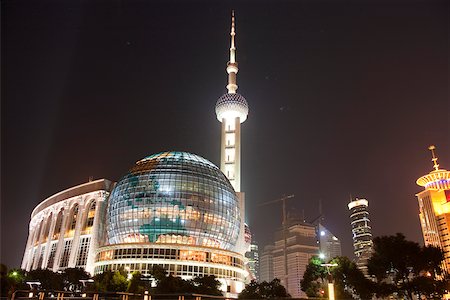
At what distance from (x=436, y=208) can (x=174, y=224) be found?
401ft

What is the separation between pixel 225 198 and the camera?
94938mm

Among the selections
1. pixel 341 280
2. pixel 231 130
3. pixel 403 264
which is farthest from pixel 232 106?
pixel 403 264

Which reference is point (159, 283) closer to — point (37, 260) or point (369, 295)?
point (369, 295)

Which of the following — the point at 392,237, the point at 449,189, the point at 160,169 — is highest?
the point at 449,189

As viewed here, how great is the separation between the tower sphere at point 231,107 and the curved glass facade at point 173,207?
42058 millimetres

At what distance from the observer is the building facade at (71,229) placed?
108250 mm

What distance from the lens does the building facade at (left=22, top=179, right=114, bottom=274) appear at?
10825 cm

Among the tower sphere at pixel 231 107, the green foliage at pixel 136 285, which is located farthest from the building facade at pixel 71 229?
the green foliage at pixel 136 285

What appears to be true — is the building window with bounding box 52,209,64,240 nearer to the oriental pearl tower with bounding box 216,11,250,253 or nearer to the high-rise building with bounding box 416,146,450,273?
the oriental pearl tower with bounding box 216,11,250,253

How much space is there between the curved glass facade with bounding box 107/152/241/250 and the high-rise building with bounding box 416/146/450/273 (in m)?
97.9

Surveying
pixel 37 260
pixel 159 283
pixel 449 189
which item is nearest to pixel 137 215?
pixel 159 283

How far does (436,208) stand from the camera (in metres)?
156

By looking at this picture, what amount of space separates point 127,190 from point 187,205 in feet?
52.7

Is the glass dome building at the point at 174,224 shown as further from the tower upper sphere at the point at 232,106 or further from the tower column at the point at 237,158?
the tower upper sphere at the point at 232,106
